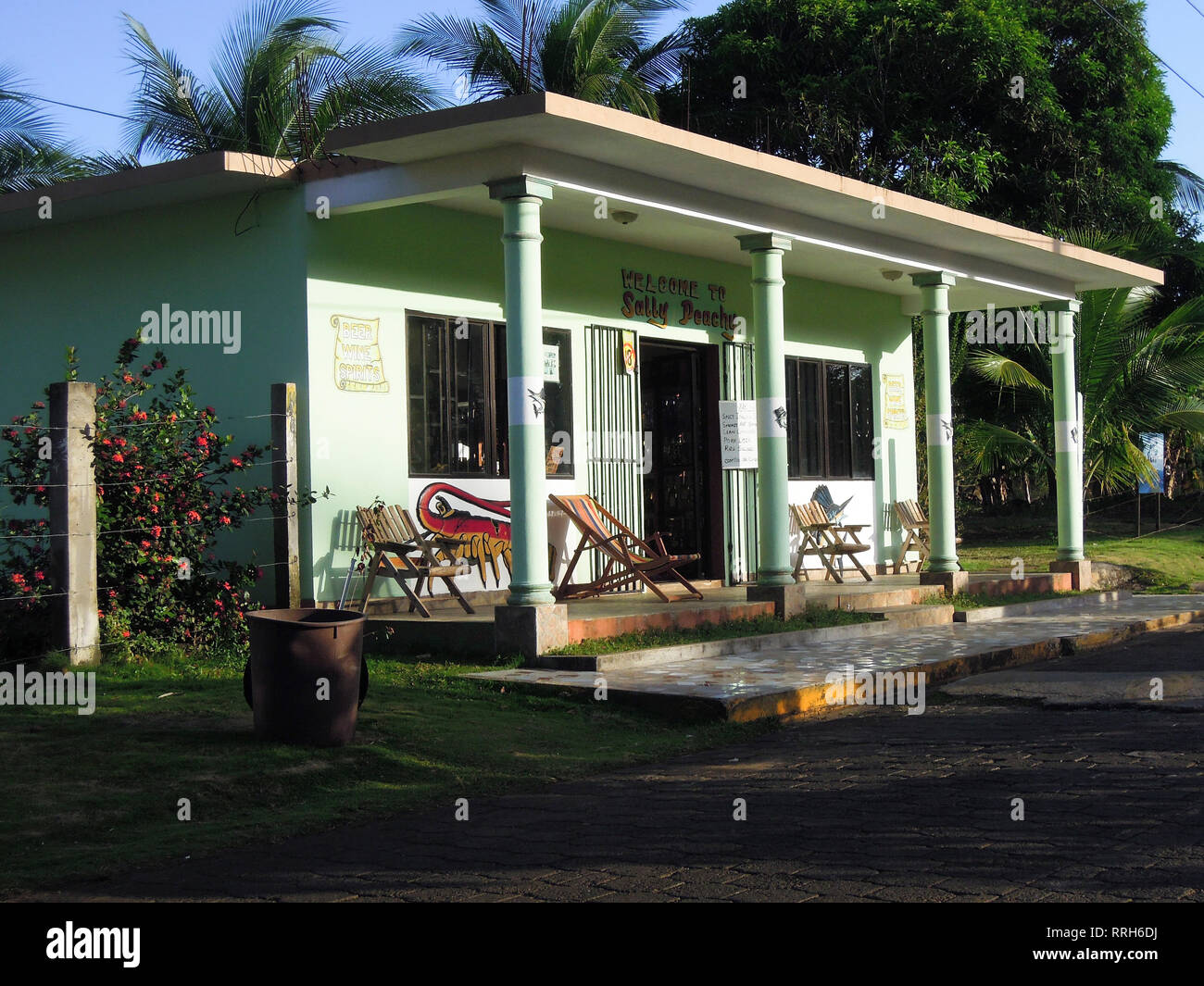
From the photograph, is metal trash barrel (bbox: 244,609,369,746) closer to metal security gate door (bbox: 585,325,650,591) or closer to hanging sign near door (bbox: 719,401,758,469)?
metal security gate door (bbox: 585,325,650,591)

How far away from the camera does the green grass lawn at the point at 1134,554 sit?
746 inches

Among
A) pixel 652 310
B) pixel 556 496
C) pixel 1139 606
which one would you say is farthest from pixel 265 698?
pixel 1139 606

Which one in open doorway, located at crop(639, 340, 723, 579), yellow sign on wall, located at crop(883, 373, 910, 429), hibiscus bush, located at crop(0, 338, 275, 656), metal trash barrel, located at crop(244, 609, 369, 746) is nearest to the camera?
metal trash barrel, located at crop(244, 609, 369, 746)

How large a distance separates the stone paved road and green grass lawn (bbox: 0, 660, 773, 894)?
0.96 feet

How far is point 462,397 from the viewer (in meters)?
12.4

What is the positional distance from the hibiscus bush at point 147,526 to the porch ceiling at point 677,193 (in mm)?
2345

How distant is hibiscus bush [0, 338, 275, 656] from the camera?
955 cm

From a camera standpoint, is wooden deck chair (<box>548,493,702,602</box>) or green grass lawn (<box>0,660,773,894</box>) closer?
green grass lawn (<box>0,660,773,894</box>)

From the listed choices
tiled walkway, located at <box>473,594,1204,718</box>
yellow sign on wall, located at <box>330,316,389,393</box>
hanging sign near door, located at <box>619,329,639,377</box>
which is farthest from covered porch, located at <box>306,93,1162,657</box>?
yellow sign on wall, located at <box>330,316,389,393</box>

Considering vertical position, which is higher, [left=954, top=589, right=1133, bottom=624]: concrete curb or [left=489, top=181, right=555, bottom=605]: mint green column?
[left=489, top=181, right=555, bottom=605]: mint green column

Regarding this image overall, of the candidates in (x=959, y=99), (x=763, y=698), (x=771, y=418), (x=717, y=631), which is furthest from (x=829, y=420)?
(x=959, y=99)

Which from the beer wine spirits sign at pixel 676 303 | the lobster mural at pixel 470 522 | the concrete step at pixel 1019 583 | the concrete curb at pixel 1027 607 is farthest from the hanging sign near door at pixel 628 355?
the concrete step at pixel 1019 583

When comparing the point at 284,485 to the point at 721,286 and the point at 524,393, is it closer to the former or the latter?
the point at 524,393

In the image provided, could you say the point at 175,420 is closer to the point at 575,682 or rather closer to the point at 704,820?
the point at 575,682
